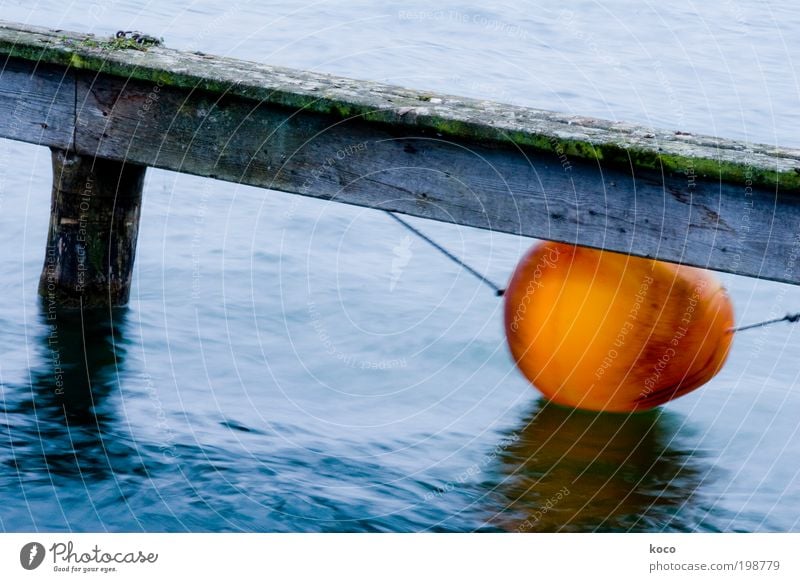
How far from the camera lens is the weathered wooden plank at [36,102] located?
5.44 m

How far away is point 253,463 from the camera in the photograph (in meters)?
5.44

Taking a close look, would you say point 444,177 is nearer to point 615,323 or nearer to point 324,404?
point 615,323

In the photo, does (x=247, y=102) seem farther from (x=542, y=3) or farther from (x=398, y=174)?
(x=542, y=3)

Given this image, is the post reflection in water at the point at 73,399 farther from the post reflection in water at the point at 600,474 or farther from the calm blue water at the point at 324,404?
the post reflection in water at the point at 600,474

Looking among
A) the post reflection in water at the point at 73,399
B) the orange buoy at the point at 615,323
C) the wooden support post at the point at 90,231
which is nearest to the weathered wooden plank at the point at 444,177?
the wooden support post at the point at 90,231

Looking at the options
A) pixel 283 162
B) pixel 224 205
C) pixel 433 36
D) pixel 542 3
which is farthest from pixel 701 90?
pixel 283 162

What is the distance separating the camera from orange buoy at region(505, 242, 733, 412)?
566 centimetres

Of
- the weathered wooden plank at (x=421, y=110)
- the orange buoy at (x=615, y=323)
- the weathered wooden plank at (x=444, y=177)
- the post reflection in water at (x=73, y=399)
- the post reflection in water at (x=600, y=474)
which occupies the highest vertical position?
the weathered wooden plank at (x=421, y=110)

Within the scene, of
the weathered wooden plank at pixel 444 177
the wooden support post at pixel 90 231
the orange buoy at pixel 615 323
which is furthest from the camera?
the wooden support post at pixel 90 231

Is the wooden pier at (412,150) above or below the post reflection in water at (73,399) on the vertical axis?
above

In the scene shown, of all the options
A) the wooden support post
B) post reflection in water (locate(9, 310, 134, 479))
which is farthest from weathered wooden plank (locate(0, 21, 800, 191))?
post reflection in water (locate(9, 310, 134, 479))

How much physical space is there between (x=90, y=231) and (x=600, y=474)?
3.06 m

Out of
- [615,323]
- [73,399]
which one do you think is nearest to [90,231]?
[73,399]

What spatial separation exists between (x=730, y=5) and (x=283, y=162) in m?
17.4
